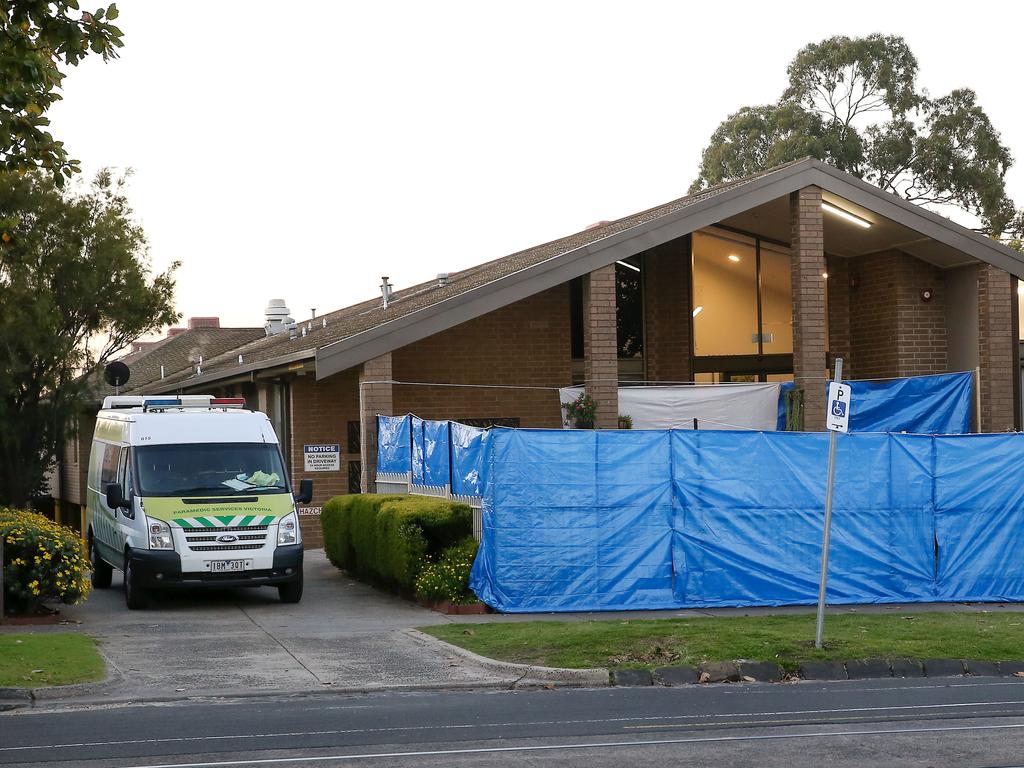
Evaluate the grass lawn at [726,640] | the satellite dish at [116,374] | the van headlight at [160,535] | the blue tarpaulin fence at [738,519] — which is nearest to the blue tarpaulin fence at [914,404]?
the blue tarpaulin fence at [738,519]

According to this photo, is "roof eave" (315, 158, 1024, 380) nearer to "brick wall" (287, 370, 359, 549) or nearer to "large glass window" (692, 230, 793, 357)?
Answer: "large glass window" (692, 230, 793, 357)

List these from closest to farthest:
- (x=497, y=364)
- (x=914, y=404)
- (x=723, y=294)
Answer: (x=914, y=404)
(x=497, y=364)
(x=723, y=294)

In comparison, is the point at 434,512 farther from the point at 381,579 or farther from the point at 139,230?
the point at 139,230

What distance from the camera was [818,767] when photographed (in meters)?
8.24

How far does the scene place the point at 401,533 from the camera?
17203 millimetres

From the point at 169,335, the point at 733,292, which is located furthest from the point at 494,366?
the point at 169,335

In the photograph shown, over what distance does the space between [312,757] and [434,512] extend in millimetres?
8437

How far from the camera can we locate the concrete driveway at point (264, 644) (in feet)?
38.3

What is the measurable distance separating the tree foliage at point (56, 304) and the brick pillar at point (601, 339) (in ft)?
42.8

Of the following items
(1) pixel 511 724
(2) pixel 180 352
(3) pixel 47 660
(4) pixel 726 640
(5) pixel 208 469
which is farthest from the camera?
(2) pixel 180 352

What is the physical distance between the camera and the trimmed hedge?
1709 cm

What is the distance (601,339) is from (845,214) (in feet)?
17.1

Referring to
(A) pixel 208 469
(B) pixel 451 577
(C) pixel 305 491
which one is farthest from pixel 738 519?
(A) pixel 208 469

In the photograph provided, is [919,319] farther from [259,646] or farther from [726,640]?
[259,646]
